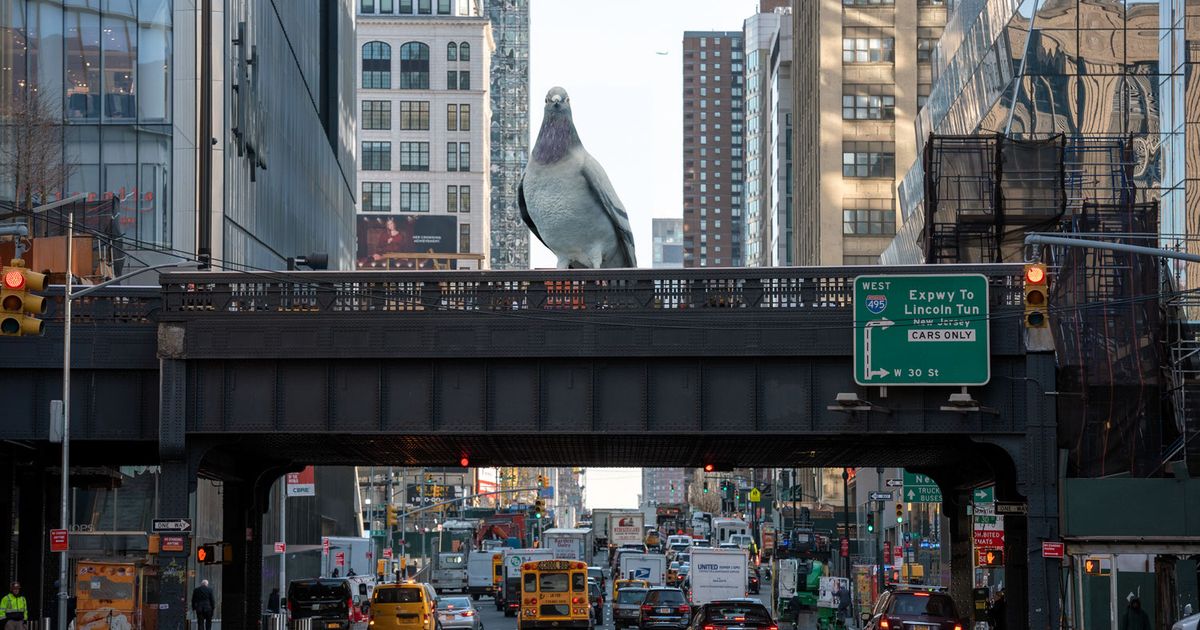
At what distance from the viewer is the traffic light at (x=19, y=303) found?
87.9 feet

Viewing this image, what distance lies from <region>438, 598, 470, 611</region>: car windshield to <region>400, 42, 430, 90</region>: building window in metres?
133

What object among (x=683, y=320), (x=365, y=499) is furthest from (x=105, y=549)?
(x=365, y=499)

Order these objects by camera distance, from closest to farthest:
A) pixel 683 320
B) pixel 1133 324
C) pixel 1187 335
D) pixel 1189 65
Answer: pixel 683 320
pixel 1133 324
pixel 1187 335
pixel 1189 65

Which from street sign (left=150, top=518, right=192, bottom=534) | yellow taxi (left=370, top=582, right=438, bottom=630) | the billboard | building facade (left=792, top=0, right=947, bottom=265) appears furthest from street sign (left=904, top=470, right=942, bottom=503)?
the billboard

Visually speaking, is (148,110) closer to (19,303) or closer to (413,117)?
(19,303)

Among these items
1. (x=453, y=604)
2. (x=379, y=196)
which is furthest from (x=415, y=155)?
(x=453, y=604)

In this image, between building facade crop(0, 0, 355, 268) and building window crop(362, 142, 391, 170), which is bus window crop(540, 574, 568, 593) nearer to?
building facade crop(0, 0, 355, 268)

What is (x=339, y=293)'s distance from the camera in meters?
33.3

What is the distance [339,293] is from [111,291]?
5184mm

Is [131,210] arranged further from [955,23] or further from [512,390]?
[955,23]

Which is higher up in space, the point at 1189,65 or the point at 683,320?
the point at 1189,65

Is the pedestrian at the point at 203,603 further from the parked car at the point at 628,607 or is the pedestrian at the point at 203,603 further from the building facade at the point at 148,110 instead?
the parked car at the point at 628,607

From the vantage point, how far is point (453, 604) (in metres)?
46.8

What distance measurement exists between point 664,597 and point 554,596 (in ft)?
12.5
